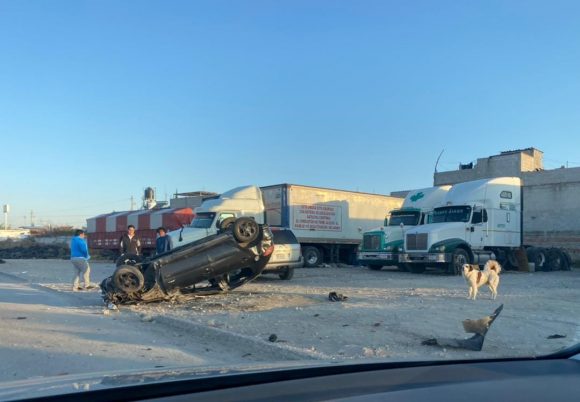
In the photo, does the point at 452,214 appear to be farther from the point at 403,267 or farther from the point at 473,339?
the point at 473,339

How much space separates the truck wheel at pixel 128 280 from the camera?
11.9 metres

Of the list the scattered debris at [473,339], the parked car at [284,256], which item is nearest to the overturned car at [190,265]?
the parked car at [284,256]

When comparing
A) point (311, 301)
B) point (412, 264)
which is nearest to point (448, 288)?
point (311, 301)

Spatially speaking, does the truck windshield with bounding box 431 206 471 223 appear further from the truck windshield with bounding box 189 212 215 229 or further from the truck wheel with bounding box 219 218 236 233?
the truck wheel with bounding box 219 218 236 233

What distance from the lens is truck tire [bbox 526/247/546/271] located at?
1045 inches

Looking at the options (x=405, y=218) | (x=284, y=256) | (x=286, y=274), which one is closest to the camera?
(x=284, y=256)

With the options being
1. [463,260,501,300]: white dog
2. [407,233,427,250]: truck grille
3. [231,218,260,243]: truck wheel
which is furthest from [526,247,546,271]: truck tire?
[231,218,260,243]: truck wheel

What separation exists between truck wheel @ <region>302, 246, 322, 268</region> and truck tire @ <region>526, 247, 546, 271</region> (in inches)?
403

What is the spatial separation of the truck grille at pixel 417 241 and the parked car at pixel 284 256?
5.55m

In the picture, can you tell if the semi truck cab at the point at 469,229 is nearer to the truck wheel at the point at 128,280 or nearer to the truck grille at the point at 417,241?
the truck grille at the point at 417,241

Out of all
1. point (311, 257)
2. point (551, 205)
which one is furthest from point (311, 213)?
point (551, 205)

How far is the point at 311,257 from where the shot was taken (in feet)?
91.1

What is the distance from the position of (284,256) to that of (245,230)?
6457mm

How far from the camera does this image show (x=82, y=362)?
6.77 metres
